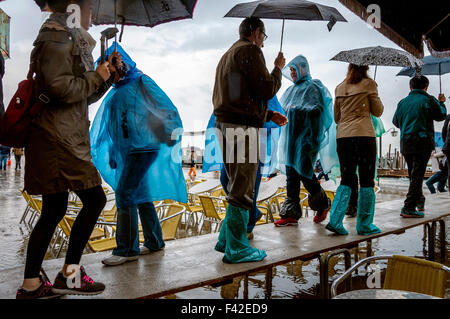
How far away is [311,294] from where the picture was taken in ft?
12.5

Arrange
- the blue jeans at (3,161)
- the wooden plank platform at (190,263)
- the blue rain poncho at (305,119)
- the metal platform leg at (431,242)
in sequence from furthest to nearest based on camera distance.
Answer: the blue jeans at (3,161), the metal platform leg at (431,242), the blue rain poncho at (305,119), the wooden plank platform at (190,263)

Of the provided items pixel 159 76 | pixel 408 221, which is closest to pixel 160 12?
pixel 159 76

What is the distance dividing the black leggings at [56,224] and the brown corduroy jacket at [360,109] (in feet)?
8.82

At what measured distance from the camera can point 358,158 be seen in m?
3.77

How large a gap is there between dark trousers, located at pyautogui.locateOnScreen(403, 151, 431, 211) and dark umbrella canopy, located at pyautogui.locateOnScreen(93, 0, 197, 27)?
369 centimetres

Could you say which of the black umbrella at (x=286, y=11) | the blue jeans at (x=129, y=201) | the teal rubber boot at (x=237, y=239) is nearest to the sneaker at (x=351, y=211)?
the teal rubber boot at (x=237, y=239)

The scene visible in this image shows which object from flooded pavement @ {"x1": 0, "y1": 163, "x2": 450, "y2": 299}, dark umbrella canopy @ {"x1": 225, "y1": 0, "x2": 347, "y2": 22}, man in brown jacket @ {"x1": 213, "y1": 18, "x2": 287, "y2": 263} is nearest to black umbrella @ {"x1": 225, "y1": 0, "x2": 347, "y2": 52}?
dark umbrella canopy @ {"x1": 225, "y1": 0, "x2": 347, "y2": 22}

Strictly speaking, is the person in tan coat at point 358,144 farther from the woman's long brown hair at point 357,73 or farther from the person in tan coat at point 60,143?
the person in tan coat at point 60,143

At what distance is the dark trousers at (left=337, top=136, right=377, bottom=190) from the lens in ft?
12.2

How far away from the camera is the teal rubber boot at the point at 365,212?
12.6 feet
